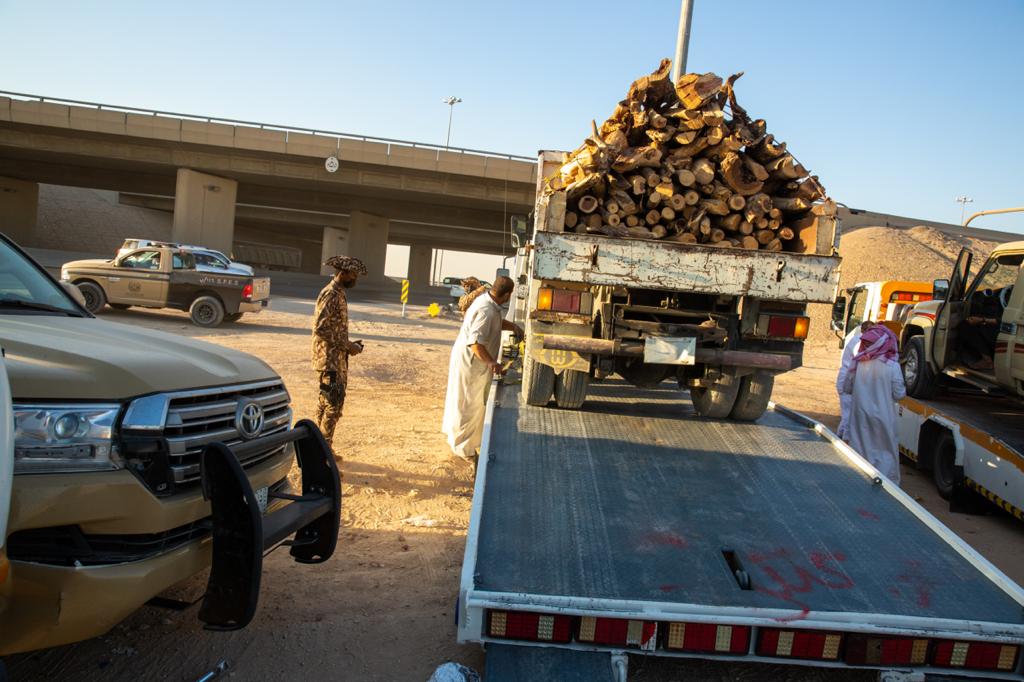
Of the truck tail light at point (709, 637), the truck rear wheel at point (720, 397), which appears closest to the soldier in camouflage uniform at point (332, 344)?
the truck rear wheel at point (720, 397)

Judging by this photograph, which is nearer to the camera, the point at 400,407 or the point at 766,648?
the point at 766,648

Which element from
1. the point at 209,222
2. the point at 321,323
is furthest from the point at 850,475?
the point at 209,222

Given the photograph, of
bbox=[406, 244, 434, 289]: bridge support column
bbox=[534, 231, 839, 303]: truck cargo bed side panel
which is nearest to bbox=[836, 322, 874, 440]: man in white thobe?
bbox=[534, 231, 839, 303]: truck cargo bed side panel

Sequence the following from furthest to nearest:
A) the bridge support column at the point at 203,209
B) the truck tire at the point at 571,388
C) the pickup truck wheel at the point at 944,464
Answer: the bridge support column at the point at 203,209 < the pickup truck wheel at the point at 944,464 < the truck tire at the point at 571,388

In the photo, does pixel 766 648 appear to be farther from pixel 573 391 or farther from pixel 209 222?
pixel 209 222

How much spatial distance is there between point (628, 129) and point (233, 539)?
14.3 feet

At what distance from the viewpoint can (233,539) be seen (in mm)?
2625

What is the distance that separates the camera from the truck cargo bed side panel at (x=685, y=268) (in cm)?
509

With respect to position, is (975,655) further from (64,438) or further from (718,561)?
(64,438)

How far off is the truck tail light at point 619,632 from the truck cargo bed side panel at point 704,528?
4.6 inches

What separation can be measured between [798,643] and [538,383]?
3.03 m

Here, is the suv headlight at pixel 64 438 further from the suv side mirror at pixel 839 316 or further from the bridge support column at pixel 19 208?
the bridge support column at pixel 19 208

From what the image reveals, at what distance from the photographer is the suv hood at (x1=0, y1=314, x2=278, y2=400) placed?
2.44 metres

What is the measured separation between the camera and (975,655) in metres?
→ 2.86
